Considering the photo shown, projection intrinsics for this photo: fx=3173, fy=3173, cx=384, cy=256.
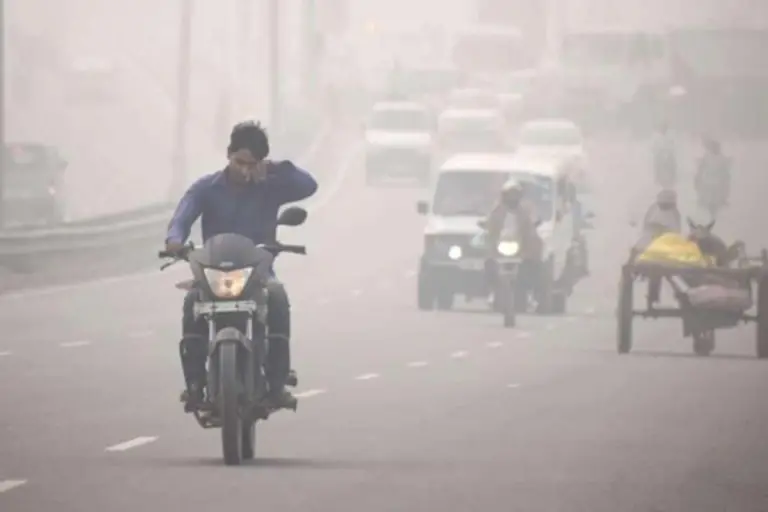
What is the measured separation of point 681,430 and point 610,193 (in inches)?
1972

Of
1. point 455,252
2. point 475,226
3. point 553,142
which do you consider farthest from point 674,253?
point 553,142

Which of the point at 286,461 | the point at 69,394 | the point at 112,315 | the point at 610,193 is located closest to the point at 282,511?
the point at 286,461

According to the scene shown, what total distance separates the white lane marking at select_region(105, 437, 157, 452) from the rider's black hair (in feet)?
6.04

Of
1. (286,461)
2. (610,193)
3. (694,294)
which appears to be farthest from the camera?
(610,193)

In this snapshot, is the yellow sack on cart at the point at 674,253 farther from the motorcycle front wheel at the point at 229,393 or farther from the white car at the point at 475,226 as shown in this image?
the motorcycle front wheel at the point at 229,393

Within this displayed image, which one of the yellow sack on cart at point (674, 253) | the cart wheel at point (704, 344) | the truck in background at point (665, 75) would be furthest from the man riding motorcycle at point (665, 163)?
the yellow sack on cart at point (674, 253)

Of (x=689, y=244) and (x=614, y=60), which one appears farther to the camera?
(x=614, y=60)

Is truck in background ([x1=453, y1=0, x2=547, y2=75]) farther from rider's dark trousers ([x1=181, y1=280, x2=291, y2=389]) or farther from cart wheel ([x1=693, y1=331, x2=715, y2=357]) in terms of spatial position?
rider's dark trousers ([x1=181, y1=280, x2=291, y2=389])

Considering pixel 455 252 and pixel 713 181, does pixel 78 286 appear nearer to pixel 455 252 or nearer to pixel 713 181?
pixel 455 252

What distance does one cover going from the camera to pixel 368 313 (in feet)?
123

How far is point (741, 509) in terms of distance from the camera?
45.1ft

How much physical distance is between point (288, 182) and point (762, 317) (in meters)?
13.1

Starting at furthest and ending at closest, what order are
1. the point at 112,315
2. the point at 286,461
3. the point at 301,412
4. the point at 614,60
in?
the point at 614,60
the point at 112,315
the point at 301,412
the point at 286,461

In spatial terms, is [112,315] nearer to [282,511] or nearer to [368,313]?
[368,313]
